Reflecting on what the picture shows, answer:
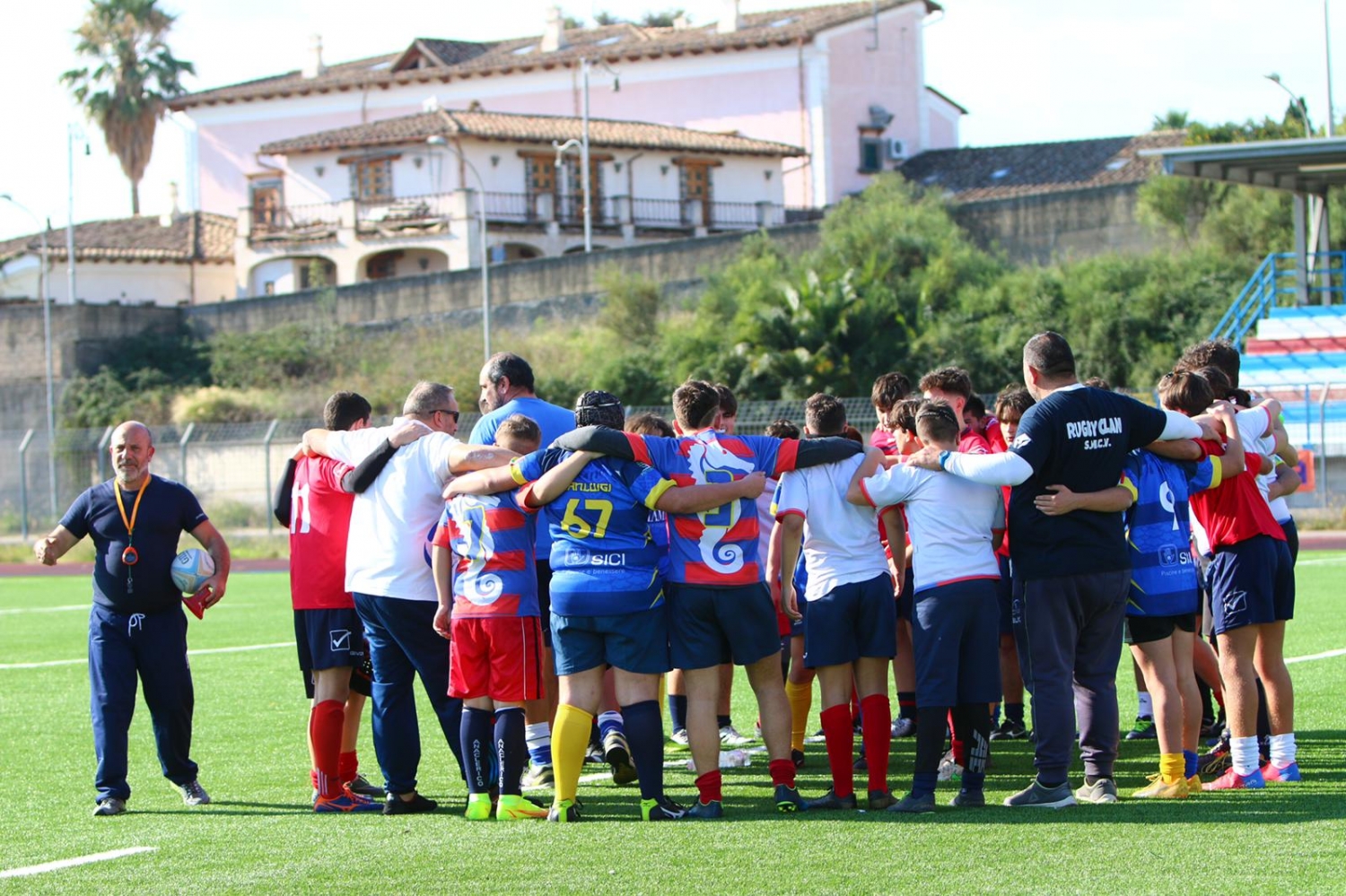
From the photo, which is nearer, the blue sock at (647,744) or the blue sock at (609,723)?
the blue sock at (647,744)

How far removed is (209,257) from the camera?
62031 mm

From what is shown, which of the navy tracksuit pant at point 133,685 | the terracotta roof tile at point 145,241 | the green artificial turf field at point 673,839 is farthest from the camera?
the terracotta roof tile at point 145,241

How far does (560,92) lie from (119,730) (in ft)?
180

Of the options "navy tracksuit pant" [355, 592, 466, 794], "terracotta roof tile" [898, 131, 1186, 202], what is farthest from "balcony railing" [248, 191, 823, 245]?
"navy tracksuit pant" [355, 592, 466, 794]

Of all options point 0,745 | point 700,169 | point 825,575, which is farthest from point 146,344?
point 825,575

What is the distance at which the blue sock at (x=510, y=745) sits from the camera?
24.9 ft

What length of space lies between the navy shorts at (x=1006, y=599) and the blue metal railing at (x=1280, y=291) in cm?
2338

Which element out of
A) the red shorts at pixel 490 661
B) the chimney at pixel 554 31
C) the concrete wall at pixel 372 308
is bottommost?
the red shorts at pixel 490 661

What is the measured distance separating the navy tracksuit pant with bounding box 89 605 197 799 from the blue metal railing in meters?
26.3

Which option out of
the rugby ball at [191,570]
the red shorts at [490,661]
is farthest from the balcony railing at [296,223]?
the red shorts at [490,661]

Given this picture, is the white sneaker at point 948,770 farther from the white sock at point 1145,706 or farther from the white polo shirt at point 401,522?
the white polo shirt at point 401,522

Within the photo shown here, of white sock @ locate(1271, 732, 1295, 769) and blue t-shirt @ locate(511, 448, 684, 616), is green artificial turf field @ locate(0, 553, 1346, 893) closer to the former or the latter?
white sock @ locate(1271, 732, 1295, 769)

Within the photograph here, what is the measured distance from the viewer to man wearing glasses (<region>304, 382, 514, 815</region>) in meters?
7.84

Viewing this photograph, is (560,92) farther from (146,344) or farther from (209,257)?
(146,344)
